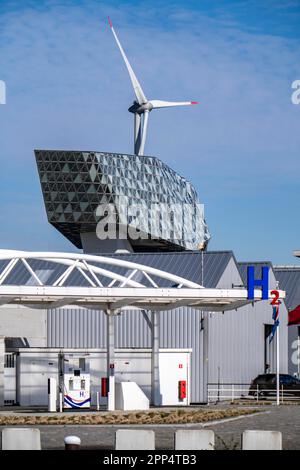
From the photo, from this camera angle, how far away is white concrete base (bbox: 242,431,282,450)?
20.3 metres

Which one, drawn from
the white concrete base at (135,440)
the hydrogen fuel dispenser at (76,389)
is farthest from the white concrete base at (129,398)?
the white concrete base at (135,440)

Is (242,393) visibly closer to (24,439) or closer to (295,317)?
(295,317)

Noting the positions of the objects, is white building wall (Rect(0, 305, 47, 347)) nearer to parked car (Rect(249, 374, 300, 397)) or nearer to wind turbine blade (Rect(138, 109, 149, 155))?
parked car (Rect(249, 374, 300, 397))

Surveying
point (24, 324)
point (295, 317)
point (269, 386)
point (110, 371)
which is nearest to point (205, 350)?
point (269, 386)

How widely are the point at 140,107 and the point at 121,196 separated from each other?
1139cm

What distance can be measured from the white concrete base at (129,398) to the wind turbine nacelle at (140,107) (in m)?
92.0

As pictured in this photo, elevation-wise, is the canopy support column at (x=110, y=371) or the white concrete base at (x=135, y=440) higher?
the canopy support column at (x=110, y=371)

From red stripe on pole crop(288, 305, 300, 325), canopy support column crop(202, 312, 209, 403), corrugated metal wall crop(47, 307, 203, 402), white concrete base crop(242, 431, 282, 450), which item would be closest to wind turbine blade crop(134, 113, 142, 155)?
red stripe on pole crop(288, 305, 300, 325)

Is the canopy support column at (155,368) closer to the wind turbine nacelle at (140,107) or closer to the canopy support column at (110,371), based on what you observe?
the canopy support column at (110,371)

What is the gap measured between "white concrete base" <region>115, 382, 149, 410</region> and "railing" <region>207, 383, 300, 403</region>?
12422 millimetres

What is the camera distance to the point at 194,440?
20250mm

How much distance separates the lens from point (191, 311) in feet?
202

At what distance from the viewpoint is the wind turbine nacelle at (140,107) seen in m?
137
